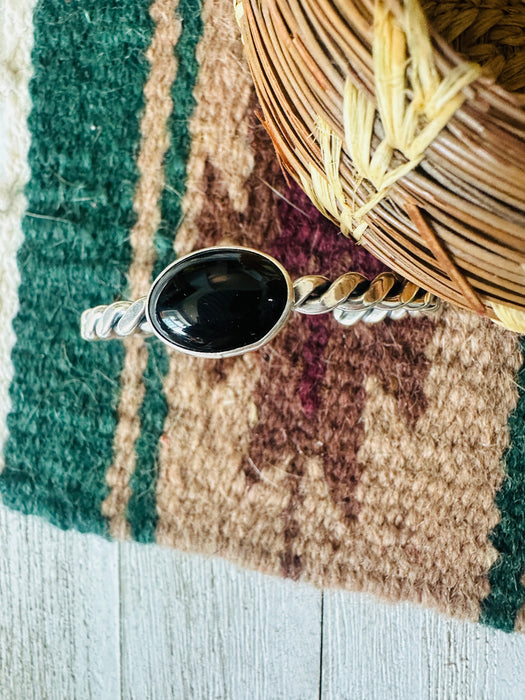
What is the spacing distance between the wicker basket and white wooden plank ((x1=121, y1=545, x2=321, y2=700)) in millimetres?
331

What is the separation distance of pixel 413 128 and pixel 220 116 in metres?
0.28

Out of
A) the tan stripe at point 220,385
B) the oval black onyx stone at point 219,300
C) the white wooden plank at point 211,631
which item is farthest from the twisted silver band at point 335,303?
the white wooden plank at point 211,631

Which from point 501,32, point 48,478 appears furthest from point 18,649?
point 501,32

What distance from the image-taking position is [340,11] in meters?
0.27

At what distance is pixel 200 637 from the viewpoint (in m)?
0.57

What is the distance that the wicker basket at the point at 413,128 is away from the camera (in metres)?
0.26

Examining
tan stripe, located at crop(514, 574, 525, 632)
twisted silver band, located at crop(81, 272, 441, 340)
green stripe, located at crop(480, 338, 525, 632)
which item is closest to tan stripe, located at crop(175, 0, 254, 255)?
twisted silver band, located at crop(81, 272, 441, 340)

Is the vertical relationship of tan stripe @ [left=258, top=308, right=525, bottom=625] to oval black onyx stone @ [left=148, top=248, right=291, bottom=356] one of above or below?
below

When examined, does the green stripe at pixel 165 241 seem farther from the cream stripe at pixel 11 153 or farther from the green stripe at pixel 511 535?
the green stripe at pixel 511 535

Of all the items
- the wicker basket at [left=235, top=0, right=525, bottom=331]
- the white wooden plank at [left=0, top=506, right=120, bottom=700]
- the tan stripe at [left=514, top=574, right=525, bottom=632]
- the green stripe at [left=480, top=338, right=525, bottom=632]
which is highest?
the wicker basket at [left=235, top=0, right=525, bottom=331]

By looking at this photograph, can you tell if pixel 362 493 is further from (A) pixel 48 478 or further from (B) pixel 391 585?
(A) pixel 48 478

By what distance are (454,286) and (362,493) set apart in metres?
0.24

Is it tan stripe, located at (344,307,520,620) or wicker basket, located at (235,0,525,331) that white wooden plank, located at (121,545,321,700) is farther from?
wicker basket, located at (235,0,525,331)

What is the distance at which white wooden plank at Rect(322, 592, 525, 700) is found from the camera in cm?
52
